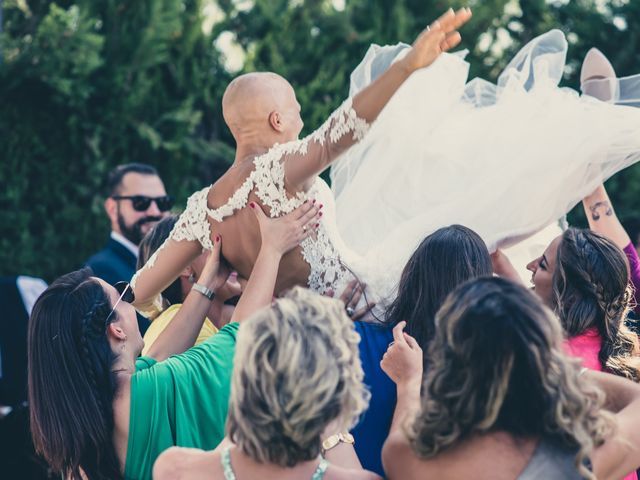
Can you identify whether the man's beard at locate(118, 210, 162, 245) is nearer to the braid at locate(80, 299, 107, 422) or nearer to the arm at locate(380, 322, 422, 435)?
the braid at locate(80, 299, 107, 422)

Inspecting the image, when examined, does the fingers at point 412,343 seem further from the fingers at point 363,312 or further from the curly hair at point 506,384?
the fingers at point 363,312

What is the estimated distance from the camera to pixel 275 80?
132 inches

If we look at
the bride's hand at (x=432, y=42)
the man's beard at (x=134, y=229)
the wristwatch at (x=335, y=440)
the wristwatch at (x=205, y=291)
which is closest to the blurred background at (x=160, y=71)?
the man's beard at (x=134, y=229)

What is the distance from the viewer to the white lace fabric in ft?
9.25

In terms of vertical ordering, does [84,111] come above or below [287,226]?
above

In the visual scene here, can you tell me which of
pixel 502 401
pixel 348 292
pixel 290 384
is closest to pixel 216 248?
pixel 348 292

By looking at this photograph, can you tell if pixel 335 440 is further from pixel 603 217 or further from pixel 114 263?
pixel 114 263

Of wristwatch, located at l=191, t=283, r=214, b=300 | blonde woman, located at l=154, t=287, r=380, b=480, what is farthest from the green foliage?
blonde woman, located at l=154, t=287, r=380, b=480

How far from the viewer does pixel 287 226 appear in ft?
10.3

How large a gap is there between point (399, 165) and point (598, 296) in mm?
1095

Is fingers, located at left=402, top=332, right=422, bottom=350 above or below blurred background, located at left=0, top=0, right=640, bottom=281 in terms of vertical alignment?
below

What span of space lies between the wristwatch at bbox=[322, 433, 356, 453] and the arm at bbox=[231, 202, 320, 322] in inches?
20.5

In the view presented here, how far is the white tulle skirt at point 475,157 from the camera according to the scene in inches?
142

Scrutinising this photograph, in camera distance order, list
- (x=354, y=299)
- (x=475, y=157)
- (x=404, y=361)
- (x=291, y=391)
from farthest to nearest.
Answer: (x=475, y=157), (x=354, y=299), (x=404, y=361), (x=291, y=391)
